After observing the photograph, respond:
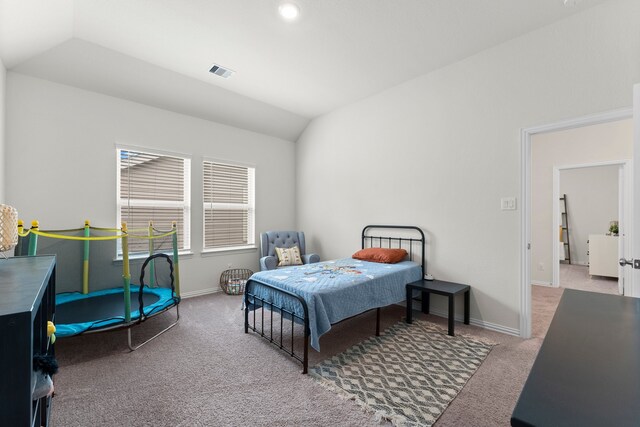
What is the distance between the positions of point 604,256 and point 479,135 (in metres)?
4.18

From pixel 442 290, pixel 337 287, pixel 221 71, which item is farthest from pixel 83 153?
pixel 442 290

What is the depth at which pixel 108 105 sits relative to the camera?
3.58 metres

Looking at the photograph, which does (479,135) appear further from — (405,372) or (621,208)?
(621,208)

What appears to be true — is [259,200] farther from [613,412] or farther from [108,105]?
[613,412]

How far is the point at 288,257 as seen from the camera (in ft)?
15.0

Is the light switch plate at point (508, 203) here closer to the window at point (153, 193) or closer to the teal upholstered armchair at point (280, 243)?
the teal upholstered armchair at point (280, 243)

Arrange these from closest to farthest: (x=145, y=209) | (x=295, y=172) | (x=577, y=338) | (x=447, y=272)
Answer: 1. (x=577, y=338)
2. (x=447, y=272)
3. (x=145, y=209)
4. (x=295, y=172)

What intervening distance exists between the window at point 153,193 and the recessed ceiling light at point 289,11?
2.55 metres

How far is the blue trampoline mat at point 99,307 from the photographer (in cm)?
240

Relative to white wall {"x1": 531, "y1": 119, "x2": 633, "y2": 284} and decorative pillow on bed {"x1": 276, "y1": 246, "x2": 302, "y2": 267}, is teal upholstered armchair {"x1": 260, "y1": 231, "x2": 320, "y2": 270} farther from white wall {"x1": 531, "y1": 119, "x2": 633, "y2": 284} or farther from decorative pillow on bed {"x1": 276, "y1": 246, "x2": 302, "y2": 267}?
white wall {"x1": 531, "y1": 119, "x2": 633, "y2": 284}

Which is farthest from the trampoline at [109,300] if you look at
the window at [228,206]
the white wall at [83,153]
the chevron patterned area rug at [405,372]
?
the chevron patterned area rug at [405,372]

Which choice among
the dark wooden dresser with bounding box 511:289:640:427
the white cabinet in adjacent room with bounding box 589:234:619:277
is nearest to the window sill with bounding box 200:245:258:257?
the dark wooden dresser with bounding box 511:289:640:427

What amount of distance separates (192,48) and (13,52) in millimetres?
1589

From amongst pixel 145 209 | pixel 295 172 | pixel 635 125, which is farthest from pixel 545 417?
pixel 295 172
